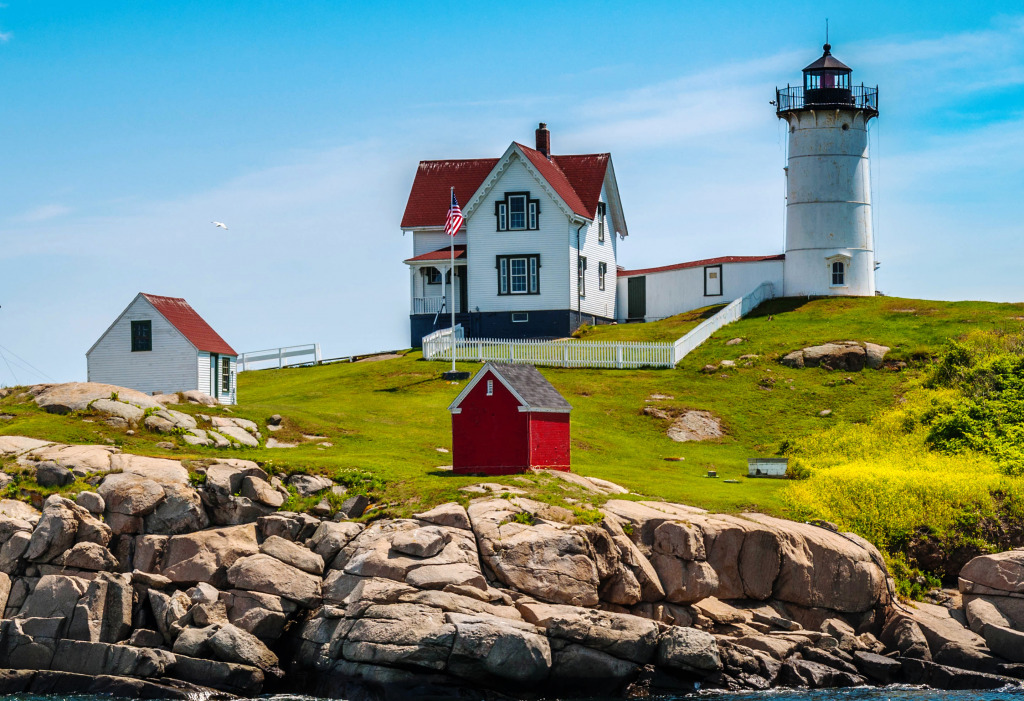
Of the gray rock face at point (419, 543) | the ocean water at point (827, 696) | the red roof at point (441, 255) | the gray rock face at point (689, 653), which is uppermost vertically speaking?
the red roof at point (441, 255)

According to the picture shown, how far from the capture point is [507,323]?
193 feet

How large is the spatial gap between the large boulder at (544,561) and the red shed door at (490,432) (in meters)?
5.74

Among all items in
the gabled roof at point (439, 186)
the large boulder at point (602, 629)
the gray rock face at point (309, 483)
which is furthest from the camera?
the gabled roof at point (439, 186)

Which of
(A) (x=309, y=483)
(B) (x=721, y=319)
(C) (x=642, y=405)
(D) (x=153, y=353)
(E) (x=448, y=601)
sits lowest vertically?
(E) (x=448, y=601)

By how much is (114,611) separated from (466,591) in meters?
7.64

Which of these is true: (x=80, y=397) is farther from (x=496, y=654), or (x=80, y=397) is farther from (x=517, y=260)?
(x=517, y=260)

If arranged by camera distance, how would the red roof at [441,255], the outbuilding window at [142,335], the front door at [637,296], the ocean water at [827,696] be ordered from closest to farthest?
the ocean water at [827,696], the outbuilding window at [142,335], the red roof at [441,255], the front door at [637,296]

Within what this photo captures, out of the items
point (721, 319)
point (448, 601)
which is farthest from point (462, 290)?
point (448, 601)

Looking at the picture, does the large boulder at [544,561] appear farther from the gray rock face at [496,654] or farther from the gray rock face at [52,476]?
the gray rock face at [52,476]

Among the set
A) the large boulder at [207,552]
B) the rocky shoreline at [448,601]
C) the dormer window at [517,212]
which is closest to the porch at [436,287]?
the dormer window at [517,212]

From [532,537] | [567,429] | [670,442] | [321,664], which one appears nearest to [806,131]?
[670,442]

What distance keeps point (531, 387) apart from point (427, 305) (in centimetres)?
2532

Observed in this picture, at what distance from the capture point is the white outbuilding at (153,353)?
4303cm

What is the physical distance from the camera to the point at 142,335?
43375 millimetres
